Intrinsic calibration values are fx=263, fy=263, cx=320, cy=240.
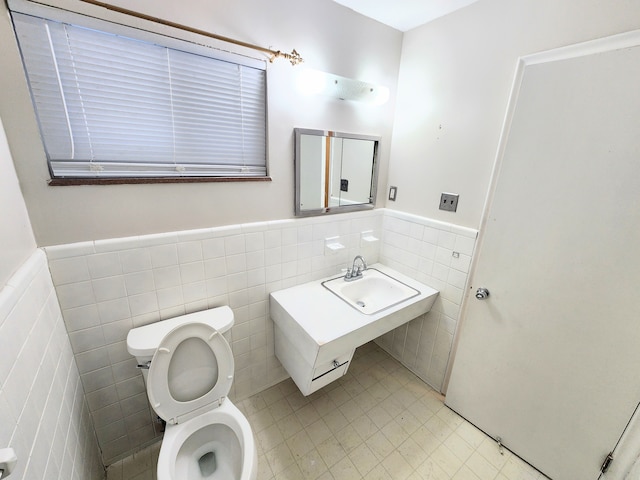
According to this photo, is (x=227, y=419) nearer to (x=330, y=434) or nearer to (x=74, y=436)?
(x=74, y=436)

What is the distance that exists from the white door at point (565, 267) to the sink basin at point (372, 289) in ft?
1.51

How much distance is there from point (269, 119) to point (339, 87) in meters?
0.48

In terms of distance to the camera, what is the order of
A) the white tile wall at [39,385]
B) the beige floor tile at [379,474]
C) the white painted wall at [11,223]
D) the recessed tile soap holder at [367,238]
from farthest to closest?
the recessed tile soap holder at [367,238], the beige floor tile at [379,474], the white painted wall at [11,223], the white tile wall at [39,385]

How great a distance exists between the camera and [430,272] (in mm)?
1827

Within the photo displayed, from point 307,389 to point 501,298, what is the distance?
47.3 inches

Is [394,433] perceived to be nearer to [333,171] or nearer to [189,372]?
[189,372]

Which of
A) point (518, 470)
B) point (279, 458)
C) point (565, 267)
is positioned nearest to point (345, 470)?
point (279, 458)

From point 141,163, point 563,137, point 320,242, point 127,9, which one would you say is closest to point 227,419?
point 320,242

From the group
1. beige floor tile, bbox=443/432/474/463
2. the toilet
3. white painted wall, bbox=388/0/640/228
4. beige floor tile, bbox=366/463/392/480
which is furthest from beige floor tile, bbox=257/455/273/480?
white painted wall, bbox=388/0/640/228

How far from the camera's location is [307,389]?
1527 millimetres

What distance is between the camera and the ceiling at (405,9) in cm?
144

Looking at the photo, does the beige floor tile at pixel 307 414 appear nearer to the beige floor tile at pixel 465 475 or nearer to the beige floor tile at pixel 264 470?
the beige floor tile at pixel 264 470

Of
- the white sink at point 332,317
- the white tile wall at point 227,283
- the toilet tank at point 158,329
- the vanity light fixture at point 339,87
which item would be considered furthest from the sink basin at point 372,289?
the vanity light fixture at point 339,87

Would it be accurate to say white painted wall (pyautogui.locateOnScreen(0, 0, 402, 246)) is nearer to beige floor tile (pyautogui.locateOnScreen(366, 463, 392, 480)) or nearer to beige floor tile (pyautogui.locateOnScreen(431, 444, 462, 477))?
beige floor tile (pyautogui.locateOnScreen(366, 463, 392, 480))
